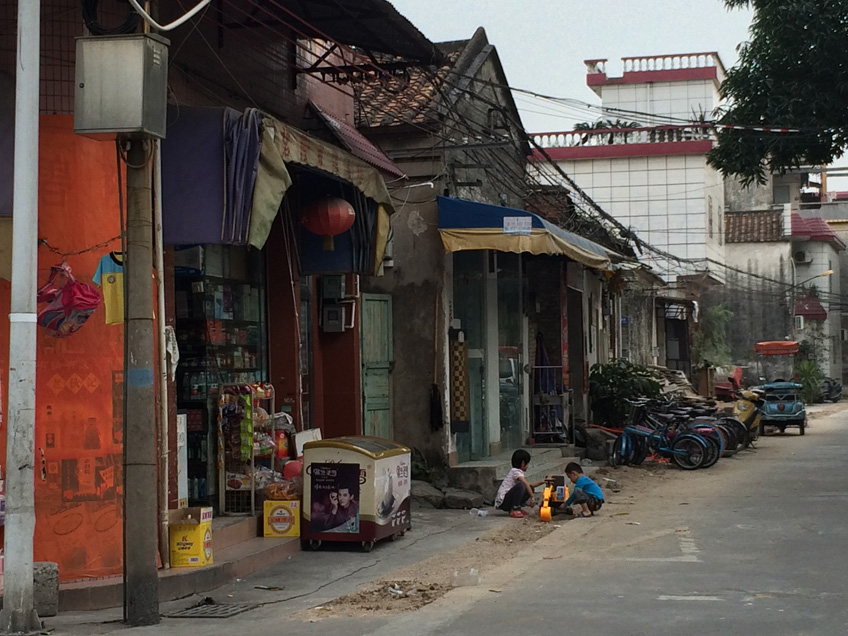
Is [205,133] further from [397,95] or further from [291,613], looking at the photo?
[397,95]

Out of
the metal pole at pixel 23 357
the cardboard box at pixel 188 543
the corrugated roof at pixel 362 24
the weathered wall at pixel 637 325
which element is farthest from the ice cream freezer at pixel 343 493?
the weathered wall at pixel 637 325

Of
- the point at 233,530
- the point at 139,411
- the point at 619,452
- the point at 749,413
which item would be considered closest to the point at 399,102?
the point at 619,452

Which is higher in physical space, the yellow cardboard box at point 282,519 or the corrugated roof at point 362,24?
the corrugated roof at point 362,24

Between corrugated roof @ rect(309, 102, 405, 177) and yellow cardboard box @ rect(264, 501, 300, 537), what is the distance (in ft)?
13.9

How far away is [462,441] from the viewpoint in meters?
16.9

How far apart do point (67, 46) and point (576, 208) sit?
16.4 metres

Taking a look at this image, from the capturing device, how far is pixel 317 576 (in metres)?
9.69

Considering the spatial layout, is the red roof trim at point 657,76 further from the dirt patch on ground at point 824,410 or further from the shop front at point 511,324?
the shop front at point 511,324

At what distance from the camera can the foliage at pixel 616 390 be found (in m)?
22.1

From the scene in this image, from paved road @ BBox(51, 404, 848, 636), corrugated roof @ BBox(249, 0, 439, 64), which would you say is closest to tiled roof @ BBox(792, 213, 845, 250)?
paved road @ BBox(51, 404, 848, 636)

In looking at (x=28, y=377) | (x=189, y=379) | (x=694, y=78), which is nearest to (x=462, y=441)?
(x=189, y=379)

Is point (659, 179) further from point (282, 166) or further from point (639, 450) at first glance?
point (282, 166)

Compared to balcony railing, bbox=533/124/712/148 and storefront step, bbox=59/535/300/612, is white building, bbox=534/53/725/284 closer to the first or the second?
balcony railing, bbox=533/124/712/148

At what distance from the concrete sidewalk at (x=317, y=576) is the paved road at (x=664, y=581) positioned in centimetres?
38
